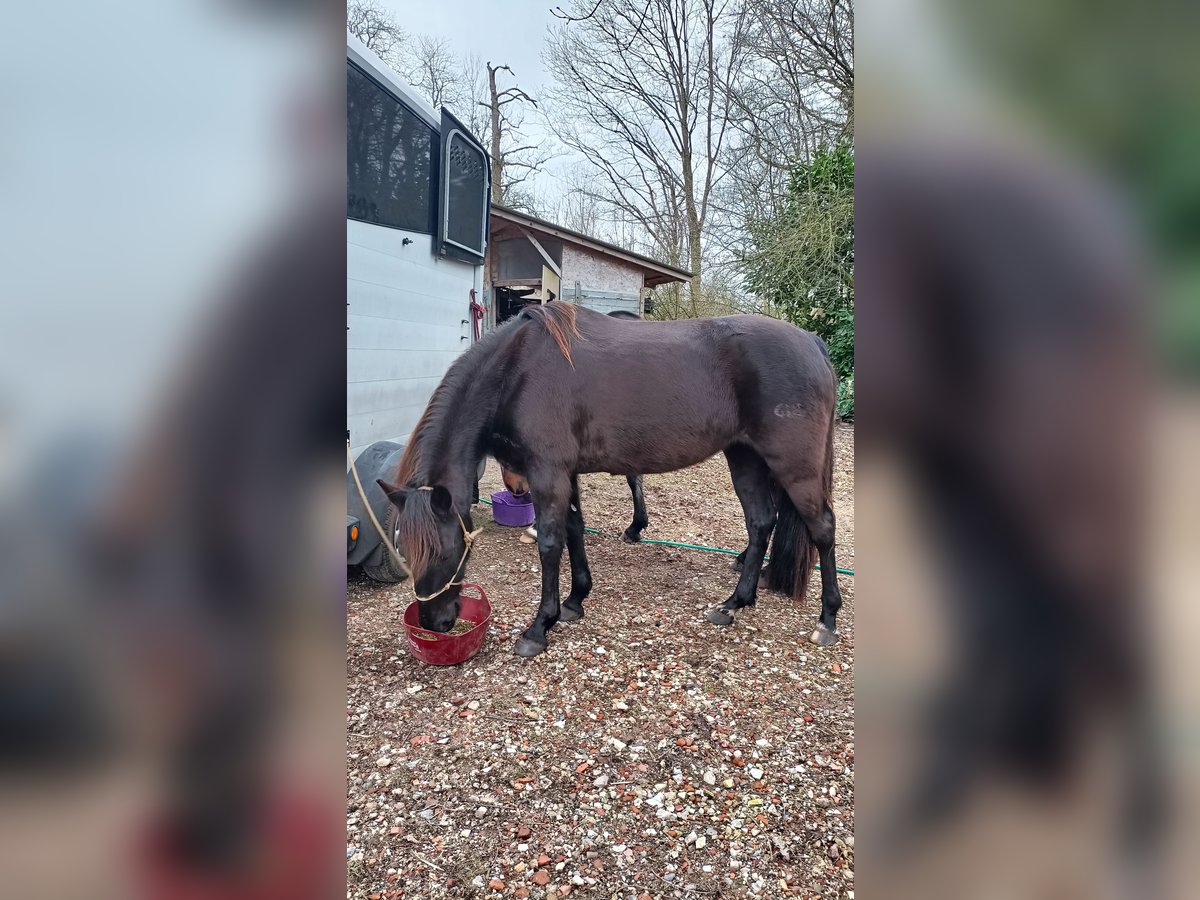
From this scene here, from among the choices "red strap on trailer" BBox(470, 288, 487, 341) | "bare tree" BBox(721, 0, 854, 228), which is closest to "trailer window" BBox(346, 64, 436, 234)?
"red strap on trailer" BBox(470, 288, 487, 341)

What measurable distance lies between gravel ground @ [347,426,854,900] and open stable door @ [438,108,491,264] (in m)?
2.79

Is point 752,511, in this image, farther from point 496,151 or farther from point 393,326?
point 496,151

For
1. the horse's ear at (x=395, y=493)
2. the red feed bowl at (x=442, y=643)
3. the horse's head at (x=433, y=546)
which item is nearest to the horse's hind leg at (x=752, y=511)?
the red feed bowl at (x=442, y=643)

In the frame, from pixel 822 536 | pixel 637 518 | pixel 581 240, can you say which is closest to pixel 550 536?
pixel 822 536

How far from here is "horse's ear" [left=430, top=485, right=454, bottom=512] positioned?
264cm

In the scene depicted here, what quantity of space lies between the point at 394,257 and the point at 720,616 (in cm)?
302

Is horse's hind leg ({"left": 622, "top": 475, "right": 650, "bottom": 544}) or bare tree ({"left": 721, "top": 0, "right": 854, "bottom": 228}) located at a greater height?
bare tree ({"left": 721, "top": 0, "right": 854, "bottom": 228})

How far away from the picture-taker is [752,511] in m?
3.45

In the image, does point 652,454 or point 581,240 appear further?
point 581,240

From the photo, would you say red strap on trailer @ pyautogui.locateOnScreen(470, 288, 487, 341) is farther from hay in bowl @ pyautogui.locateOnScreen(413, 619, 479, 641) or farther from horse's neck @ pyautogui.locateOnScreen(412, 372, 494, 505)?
hay in bowl @ pyautogui.locateOnScreen(413, 619, 479, 641)
